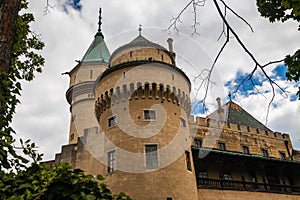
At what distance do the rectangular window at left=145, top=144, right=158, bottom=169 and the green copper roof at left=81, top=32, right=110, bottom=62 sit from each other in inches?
651

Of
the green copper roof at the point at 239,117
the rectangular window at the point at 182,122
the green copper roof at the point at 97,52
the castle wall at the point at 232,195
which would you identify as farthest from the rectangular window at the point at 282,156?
the green copper roof at the point at 97,52

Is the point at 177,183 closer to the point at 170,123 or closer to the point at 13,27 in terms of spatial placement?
the point at 170,123

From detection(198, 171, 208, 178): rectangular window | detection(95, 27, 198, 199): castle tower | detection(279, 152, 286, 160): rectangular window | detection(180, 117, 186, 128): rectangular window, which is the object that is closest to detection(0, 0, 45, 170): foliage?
detection(95, 27, 198, 199): castle tower

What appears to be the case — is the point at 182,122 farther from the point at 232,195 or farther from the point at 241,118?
the point at 241,118

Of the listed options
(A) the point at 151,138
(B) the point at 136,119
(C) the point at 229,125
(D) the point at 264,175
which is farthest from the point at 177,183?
(C) the point at 229,125

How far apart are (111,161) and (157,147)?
2.96m

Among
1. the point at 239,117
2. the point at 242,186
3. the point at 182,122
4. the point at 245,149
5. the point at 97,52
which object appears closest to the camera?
the point at 182,122

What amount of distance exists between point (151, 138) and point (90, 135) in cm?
567

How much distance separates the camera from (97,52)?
3428 centimetres

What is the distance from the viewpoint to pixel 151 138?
19.0 m

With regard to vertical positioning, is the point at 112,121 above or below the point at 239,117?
below

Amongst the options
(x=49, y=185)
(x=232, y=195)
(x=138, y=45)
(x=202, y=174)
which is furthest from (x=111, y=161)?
(x=49, y=185)

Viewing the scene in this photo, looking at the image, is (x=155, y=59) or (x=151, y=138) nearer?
(x=151, y=138)

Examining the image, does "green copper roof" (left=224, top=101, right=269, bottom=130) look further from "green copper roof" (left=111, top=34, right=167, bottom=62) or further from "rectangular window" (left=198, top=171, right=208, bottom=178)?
"green copper roof" (left=111, top=34, right=167, bottom=62)
